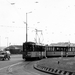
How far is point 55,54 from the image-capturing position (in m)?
55.4

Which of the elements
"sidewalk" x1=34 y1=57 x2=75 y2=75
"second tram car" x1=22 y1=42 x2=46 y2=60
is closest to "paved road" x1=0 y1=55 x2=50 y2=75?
"sidewalk" x1=34 y1=57 x2=75 y2=75

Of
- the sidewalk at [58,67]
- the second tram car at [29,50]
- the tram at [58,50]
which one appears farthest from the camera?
the tram at [58,50]

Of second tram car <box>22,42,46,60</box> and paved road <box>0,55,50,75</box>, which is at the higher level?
second tram car <box>22,42,46,60</box>

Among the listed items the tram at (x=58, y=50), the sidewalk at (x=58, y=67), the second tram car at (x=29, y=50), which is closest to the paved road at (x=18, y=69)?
the sidewalk at (x=58, y=67)

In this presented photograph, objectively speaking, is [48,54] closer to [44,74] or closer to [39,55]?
[39,55]

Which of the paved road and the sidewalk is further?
the paved road

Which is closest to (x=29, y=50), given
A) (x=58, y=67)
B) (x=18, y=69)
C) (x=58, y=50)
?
(x=58, y=50)

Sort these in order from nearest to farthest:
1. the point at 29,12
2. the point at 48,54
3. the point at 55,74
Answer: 1. the point at 55,74
2. the point at 48,54
3. the point at 29,12

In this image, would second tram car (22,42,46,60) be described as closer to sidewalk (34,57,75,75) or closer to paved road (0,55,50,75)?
paved road (0,55,50,75)

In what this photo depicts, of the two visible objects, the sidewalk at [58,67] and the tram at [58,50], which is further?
the tram at [58,50]

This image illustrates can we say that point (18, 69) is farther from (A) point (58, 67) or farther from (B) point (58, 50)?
(B) point (58, 50)

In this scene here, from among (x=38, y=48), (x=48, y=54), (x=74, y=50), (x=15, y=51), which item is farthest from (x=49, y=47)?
(x=15, y=51)

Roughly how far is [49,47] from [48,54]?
180 centimetres

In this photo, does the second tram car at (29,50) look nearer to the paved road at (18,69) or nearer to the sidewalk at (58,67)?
the paved road at (18,69)
